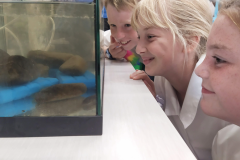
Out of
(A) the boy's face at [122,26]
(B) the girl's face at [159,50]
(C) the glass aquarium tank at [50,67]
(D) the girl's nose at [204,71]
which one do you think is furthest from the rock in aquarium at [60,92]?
(A) the boy's face at [122,26]

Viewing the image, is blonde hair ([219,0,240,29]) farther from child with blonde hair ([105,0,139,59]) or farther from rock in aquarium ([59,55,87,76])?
child with blonde hair ([105,0,139,59])

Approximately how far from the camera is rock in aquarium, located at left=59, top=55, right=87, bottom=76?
14.2 inches

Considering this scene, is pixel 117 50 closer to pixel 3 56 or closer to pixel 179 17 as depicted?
pixel 179 17

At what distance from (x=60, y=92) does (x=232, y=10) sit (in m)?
0.39

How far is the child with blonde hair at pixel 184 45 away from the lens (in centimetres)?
72

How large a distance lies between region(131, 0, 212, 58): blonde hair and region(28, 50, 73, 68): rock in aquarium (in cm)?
46

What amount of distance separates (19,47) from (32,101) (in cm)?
11

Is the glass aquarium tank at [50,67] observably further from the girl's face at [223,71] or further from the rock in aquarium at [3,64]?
the girl's face at [223,71]

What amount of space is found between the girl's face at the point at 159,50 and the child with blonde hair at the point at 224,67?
11.7 inches

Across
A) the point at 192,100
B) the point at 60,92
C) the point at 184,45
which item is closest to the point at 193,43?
the point at 184,45

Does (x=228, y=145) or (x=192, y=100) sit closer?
(x=228, y=145)

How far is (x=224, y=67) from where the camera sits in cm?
39

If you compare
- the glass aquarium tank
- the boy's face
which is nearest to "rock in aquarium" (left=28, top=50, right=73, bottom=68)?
the glass aquarium tank

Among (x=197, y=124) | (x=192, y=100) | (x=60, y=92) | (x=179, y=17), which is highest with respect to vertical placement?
(x=179, y=17)
